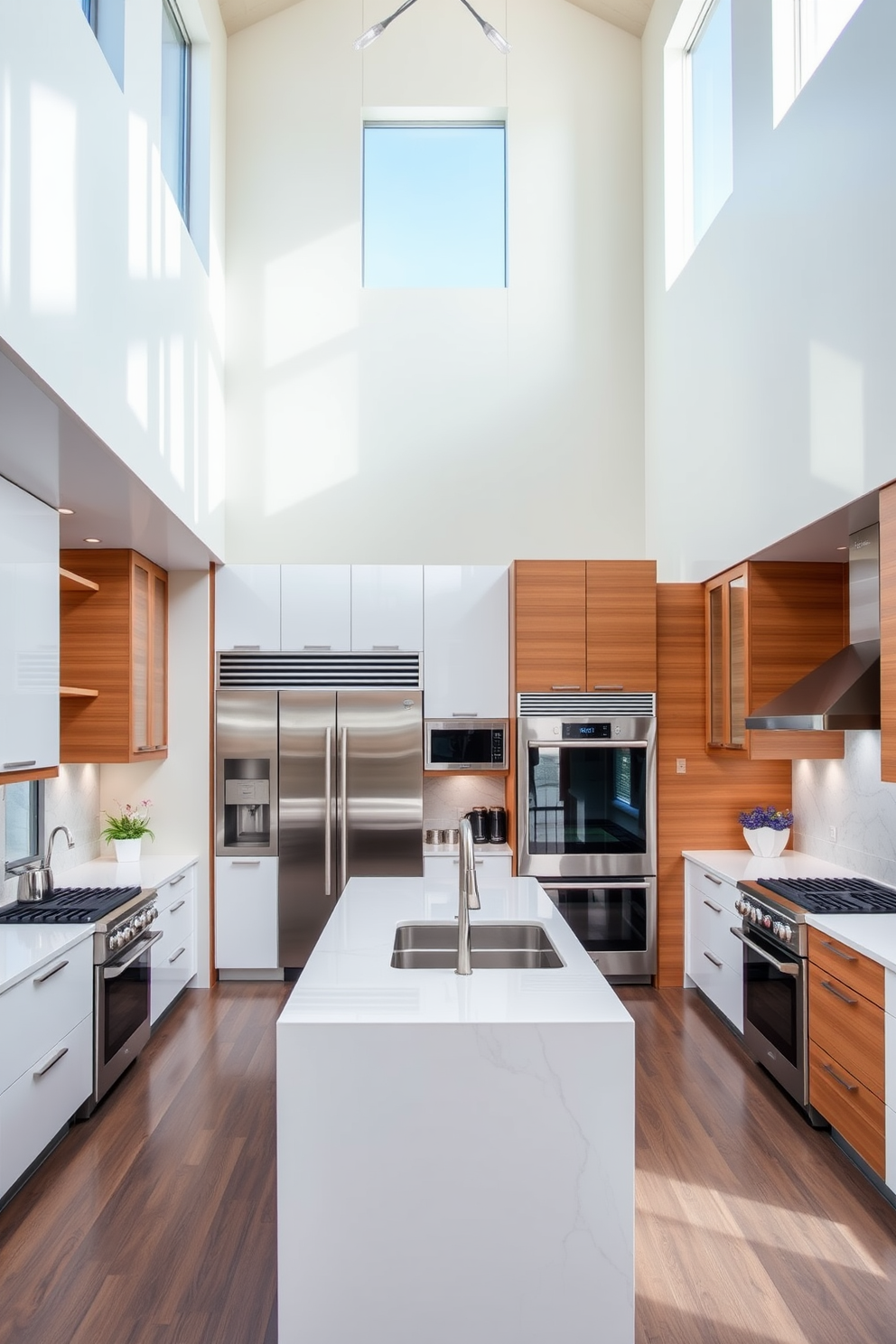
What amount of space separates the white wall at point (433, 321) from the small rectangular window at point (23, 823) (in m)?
1.98

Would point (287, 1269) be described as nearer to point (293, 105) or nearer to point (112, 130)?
point (112, 130)

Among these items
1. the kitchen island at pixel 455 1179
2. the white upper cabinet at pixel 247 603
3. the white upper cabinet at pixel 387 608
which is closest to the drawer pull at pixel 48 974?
the kitchen island at pixel 455 1179

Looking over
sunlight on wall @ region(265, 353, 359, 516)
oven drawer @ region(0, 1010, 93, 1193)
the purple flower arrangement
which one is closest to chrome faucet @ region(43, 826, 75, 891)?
oven drawer @ region(0, 1010, 93, 1193)

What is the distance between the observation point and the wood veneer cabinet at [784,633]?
4.13 meters

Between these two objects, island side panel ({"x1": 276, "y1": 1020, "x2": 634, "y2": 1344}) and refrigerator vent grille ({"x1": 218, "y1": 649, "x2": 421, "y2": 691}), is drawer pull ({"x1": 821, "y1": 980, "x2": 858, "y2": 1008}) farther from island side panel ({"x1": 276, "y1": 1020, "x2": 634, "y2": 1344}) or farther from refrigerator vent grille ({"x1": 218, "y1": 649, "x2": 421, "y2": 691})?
refrigerator vent grille ({"x1": 218, "y1": 649, "x2": 421, "y2": 691})

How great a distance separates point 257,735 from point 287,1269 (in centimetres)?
328

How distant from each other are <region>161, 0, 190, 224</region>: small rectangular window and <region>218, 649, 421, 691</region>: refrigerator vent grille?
2376 millimetres

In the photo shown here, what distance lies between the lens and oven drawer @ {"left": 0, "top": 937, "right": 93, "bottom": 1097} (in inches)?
104

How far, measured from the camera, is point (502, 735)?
16.4 ft

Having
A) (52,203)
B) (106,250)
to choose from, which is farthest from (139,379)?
(52,203)

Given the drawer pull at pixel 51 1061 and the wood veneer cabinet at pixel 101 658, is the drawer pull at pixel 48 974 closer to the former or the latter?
the drawer pull at pixel 51 1061

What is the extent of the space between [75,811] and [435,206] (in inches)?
170

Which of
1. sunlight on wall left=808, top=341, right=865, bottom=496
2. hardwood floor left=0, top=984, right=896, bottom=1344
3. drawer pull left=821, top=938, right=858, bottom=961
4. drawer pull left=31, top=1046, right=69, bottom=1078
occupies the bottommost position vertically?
hardwood floor left=0, top=984, right=896, bottom=1344

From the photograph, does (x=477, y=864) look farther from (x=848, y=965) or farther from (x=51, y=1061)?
(x=51, y=1061)
